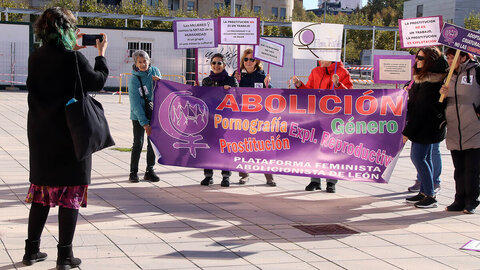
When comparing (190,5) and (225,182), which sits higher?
(190,5)

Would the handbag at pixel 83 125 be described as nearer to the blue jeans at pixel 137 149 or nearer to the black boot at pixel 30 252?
the black boot at pixel 30 252

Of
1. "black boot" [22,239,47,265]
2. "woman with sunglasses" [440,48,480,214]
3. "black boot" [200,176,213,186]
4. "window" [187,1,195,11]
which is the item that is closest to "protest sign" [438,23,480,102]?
"woman with sunglasses" [440,48,480,214]

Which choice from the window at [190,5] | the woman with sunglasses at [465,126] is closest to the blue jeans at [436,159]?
the woman with sunglasses at [465,126]

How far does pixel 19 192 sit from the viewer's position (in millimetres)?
7664

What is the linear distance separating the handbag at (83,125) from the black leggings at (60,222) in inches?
17.3

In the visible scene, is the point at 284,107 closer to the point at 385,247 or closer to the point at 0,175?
the point at 385,247

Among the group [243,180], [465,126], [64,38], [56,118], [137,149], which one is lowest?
[243,180]

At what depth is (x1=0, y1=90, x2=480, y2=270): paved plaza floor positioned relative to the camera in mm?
5301

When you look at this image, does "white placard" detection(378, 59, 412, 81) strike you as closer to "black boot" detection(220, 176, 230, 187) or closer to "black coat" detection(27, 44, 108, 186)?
"black boot" detection(220, 176, 230, 187)

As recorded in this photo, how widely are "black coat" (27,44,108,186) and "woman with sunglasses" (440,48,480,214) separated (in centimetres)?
437

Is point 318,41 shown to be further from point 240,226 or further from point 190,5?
point 190,5

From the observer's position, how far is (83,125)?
4.70 m

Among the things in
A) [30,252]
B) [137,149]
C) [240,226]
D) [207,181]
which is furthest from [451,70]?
[30,252]

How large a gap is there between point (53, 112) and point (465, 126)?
4709 millimetres
